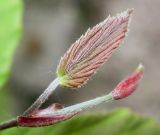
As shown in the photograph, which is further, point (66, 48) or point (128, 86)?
point (66, 48)

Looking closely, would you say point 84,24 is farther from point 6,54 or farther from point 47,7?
point 6,54

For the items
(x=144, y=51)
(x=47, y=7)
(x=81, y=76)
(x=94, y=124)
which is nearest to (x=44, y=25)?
(x=47, y=7)

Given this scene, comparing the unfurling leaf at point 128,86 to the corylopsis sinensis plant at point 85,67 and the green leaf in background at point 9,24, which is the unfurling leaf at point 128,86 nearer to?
the corylopsis sinensis plant at point 85,67

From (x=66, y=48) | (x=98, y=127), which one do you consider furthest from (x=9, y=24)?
(x=66, y=48)

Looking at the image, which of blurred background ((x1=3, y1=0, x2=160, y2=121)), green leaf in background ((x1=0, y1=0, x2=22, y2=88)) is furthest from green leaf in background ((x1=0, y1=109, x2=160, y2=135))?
blurred background ((x1=3, y1=0, x2=160, y2=121))

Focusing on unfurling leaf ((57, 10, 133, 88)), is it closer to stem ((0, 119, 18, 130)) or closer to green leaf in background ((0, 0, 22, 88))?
stem ((0, 119, 18, 130))

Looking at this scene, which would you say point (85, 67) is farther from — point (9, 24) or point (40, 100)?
point (9, 24)
